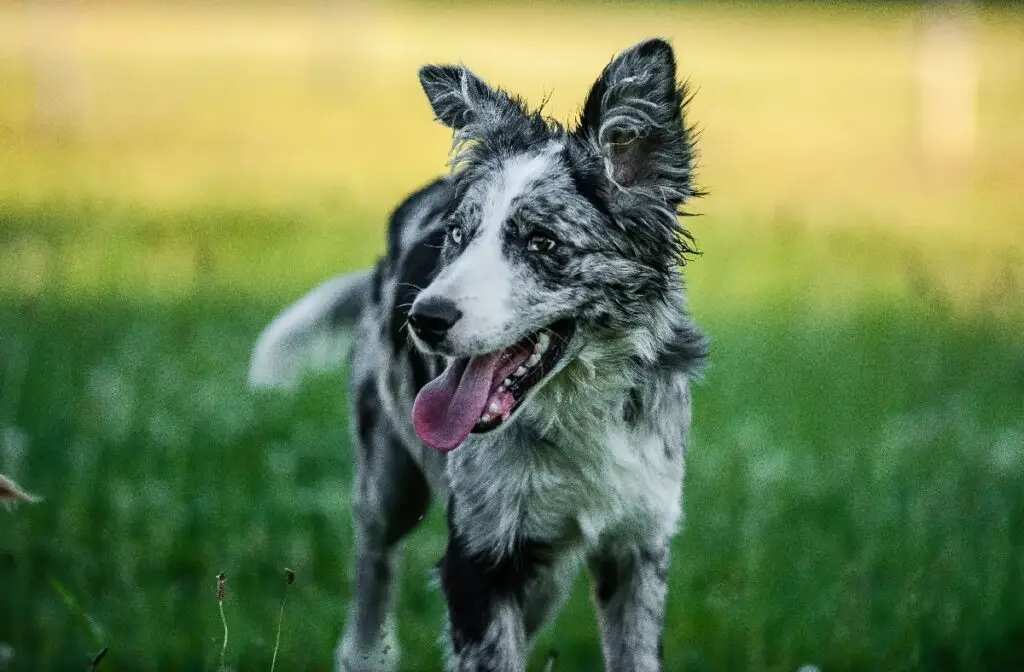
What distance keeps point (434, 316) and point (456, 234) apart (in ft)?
1.68

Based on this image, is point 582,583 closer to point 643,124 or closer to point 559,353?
point 559,353

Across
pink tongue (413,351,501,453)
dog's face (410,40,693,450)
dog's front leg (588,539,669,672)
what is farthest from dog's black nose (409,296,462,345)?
dog's front leg (588,539,669,672)

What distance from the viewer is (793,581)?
577 cm

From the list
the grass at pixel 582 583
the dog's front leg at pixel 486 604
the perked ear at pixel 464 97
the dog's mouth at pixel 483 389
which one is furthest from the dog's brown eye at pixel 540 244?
the grass at pixel 582 583

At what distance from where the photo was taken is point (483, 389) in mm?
3904

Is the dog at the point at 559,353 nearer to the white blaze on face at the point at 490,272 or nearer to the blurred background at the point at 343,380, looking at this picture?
the white blaze on face at the point at 490,272

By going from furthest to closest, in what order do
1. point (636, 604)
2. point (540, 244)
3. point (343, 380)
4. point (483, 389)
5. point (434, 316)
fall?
point (343, 380) → point (636, 604) → point (540, 244) → point (483, 389) → point (434, 316)

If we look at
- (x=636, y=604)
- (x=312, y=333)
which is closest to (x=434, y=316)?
(x=636, y=604)

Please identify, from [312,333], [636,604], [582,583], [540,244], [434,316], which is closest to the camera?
[434,316]

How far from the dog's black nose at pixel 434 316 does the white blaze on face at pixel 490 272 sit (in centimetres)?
2

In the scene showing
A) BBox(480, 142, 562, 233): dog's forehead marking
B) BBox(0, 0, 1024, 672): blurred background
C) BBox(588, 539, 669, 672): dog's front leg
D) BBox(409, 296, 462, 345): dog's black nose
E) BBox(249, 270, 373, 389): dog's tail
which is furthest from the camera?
BBox(249, 270, 373, 389): dog's tail

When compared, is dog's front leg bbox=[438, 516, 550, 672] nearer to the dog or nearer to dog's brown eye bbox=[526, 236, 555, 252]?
the dog

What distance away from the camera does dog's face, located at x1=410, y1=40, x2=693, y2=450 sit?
385cm

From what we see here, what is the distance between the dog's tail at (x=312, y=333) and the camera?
18.6 ft
